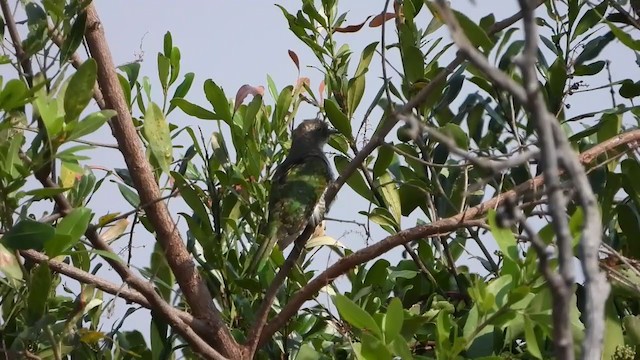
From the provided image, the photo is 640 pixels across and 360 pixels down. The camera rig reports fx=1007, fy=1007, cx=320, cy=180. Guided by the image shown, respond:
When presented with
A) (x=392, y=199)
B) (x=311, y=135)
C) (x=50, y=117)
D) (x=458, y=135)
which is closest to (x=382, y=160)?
(x=392, y=199)

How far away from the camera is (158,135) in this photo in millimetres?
2525

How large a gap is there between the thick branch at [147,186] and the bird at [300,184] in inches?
21.8

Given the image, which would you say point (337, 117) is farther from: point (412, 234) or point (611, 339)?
point (611, 339)

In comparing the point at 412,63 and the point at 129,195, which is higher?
the point at 412,63

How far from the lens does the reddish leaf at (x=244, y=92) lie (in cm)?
279

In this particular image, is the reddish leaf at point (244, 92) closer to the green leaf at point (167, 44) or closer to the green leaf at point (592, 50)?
the green leaf at point (167, 44)

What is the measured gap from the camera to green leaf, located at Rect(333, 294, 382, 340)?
1.88 m

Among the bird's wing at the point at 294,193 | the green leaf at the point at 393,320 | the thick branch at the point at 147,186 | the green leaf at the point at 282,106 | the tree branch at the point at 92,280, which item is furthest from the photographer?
the bird's wing at the point at 294,193

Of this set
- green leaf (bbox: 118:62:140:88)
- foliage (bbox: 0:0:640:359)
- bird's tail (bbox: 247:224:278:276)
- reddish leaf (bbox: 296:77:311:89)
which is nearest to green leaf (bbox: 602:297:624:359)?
foliage (bbox: 0:0:640:359)

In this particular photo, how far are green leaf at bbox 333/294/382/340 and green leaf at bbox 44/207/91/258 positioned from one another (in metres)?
0.55

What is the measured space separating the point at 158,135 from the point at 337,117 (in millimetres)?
454

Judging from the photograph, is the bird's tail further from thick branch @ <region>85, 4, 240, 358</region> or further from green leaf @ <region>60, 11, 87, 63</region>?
green leaf @ <region>60, 11, 87, 63</region>

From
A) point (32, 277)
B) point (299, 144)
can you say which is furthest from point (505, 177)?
point (299, 144)

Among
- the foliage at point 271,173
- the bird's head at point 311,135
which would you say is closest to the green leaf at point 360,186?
the foliage at point 271,173
